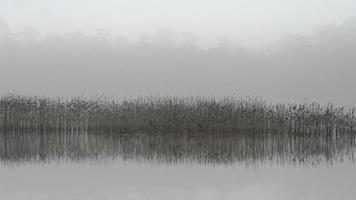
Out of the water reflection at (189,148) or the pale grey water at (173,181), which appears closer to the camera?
the pale grey water at (173,181)

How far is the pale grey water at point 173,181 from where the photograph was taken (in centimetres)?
632

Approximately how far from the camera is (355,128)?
1673 centimetres

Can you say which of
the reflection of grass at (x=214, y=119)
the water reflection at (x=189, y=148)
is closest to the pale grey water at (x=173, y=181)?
the water reflection at (x=189, y=148)

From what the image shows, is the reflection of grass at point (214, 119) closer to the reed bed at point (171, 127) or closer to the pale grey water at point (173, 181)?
the reed bed at point (171, 127)

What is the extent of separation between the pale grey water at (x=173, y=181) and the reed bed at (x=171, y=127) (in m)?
2.59

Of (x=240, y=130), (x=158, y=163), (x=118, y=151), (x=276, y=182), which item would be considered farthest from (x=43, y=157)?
(x=240, y=130)

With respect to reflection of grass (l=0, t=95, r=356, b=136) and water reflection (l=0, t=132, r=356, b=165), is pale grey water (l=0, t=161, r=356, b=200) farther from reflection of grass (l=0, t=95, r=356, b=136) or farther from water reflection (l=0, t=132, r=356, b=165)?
reflection of grass (l=0, t=95, r=356, b=136)

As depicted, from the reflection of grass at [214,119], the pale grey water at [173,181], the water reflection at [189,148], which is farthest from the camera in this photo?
the reflection of grass at [214,119]

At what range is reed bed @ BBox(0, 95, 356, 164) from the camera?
1253 centimetres

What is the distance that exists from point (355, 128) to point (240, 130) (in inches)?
142

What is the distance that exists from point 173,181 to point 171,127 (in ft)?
30.0

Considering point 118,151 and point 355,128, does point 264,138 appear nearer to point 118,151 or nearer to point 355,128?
point 355,128

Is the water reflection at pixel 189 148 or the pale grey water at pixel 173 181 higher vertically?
the pale grey water at pixel 173 181

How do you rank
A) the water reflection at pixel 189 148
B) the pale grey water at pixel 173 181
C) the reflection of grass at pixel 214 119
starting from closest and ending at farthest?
the pale grey water at pixel 173 181, the water reflection at pixel 189 148, the reflection of grass at pixel 214 119
